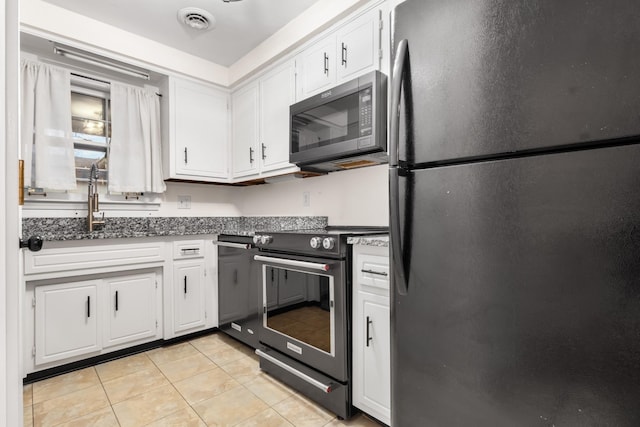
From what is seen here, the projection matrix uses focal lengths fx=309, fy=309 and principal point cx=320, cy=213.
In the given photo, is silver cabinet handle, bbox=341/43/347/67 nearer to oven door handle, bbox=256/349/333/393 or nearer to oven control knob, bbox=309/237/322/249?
oven control knob, bbox=309/237/322/249

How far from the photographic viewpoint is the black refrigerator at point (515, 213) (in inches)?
26.0

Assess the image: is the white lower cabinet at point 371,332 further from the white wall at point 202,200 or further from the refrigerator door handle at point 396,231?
the white wall at point 202,200

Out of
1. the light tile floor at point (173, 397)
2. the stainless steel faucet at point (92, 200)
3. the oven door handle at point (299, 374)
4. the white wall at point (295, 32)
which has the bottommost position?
the light tile floor at point (173, 397)

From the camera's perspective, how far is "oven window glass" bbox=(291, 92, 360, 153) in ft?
5.96

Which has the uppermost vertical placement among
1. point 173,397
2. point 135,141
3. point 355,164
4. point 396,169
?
point 135,141

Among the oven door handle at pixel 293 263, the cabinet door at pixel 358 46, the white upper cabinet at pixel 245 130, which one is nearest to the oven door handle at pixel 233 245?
the oven door handle at pixel 293 263

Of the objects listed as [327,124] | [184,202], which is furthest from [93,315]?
[327,124]

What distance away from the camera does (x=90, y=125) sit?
2.59 metres

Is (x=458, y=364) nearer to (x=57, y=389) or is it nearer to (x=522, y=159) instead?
(x=522, y=159)

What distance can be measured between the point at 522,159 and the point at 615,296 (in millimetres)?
353

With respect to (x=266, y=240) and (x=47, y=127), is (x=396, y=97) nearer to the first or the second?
(x=266, y=240)

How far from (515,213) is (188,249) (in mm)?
2424

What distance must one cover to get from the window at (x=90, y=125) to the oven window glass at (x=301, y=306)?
1788 millimetres

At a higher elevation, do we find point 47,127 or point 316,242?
point 47,127
